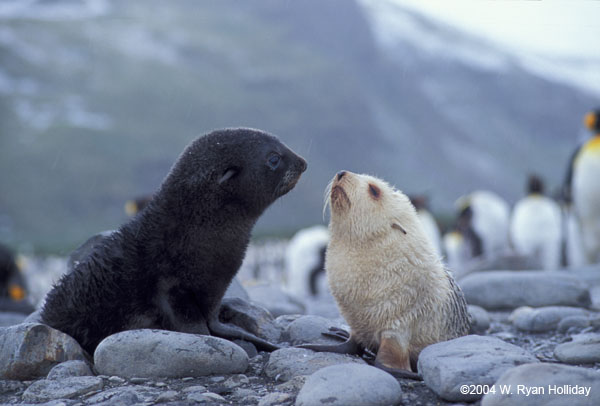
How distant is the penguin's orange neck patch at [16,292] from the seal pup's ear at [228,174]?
1040 centimetres

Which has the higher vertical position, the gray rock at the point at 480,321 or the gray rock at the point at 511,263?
the gray rock at the point at 511,263

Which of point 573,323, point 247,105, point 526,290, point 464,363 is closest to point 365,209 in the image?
point 464,363

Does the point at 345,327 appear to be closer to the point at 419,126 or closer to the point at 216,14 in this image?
the point at 419,126

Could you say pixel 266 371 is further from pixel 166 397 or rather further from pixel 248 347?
pixel 166 397

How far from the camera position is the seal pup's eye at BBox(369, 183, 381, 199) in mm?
4141

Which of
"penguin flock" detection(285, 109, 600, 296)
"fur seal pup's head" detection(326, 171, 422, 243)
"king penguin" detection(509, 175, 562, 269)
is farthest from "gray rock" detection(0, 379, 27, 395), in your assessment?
"king penguin" detection(509, 175, 562, 269)

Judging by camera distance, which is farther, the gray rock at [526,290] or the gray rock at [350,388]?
the gray rock at [526,290]

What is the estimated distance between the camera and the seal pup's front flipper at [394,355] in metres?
3.70

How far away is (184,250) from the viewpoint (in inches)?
166

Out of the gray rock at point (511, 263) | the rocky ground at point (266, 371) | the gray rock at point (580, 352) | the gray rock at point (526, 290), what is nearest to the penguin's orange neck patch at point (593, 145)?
the gray rock at point (511, 263)

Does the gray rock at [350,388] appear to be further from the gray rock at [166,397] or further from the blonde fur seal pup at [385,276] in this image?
the gray rock at [166,397]

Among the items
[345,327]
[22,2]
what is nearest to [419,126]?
[22,2]

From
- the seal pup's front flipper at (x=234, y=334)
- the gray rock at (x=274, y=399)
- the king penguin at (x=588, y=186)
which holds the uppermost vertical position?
the king penguin at (x=588, y=186)

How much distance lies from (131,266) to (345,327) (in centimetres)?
171
